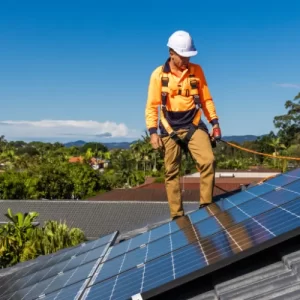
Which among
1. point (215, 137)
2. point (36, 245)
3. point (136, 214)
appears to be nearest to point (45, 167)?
point (136, 214)

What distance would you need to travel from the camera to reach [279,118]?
3369 inches

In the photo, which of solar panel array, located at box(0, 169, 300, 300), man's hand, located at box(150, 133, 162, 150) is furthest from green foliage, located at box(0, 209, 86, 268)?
solar panel array, located at box(0, 169, 300, 300)

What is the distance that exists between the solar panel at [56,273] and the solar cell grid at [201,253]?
1.78 feet

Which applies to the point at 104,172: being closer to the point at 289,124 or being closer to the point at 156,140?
the point at 289,124

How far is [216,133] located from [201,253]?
275 cm

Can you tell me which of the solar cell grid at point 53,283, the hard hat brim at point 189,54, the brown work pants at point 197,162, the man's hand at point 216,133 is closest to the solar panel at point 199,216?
the solar cell grid at point 53,283

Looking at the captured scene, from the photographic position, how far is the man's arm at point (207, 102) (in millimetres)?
6016

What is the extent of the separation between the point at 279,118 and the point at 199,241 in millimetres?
83809

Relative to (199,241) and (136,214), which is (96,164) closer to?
(136,214)

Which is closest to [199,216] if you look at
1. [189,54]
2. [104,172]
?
[189,54]

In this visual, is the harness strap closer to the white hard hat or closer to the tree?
the white hard hat

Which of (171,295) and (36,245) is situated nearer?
(171,295)

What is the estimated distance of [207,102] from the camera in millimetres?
6117

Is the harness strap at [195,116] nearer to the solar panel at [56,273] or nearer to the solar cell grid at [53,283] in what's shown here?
the solar panel at [56,273]
